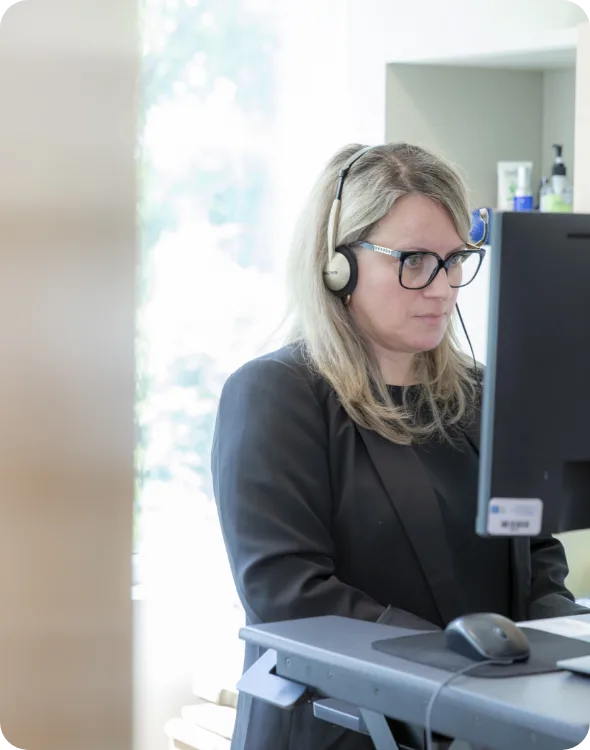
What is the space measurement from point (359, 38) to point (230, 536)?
1.71 metres

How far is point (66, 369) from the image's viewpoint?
4.80 feet

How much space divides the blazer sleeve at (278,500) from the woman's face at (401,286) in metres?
0.17

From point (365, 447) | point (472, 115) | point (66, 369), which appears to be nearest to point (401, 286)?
point (365, 447)

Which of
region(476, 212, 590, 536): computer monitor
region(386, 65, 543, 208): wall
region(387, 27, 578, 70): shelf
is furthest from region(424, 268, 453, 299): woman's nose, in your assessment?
region(386, 65, 543, 208): wall

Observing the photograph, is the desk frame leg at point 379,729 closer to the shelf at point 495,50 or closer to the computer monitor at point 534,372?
the computer monitor at point 534,372

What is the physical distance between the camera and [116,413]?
4.86ft

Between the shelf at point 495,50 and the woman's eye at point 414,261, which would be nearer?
the woman's eye at point 414,261

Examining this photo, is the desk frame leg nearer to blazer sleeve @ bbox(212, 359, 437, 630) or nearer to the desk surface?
the desk surface

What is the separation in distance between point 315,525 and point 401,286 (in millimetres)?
381

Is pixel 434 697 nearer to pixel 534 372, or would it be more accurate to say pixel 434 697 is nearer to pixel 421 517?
pixel 534 372

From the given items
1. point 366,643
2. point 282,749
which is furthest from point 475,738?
point 282,749

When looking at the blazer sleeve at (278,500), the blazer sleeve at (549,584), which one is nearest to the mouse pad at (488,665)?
the blazer sleeve at (278,500)

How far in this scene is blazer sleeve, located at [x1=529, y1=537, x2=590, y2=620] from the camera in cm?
158

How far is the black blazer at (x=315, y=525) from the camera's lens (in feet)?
4.70
